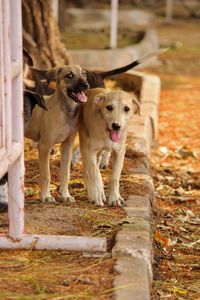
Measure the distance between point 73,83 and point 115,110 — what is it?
0.44 m

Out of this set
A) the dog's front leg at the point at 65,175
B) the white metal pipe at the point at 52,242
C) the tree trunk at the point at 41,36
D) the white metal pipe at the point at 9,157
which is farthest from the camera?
the tree trunk at the point at 41,36

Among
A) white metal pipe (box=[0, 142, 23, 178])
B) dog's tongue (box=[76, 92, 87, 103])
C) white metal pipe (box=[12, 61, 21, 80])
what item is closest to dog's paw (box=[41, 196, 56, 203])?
dog's tongue (box=[76, 92, 87, 103])

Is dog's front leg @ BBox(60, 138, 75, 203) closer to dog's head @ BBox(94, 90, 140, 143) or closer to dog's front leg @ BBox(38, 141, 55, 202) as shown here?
dog's front leg @ BBox(38, 141, 55, 202)

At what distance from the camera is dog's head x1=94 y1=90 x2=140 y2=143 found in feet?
20.7

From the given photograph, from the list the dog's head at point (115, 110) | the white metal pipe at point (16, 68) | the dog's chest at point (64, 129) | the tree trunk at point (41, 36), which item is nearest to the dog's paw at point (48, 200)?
the dog's chest at point (64, 129)

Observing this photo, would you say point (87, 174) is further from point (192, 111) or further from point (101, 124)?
point (192, 111)

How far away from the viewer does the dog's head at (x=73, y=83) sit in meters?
6.54

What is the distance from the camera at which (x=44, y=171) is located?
6586mm

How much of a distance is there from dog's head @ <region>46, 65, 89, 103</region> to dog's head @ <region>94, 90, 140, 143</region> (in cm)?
15

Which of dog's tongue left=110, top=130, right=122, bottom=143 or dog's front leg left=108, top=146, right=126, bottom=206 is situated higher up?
dog's tongue left=110, top=130, right=122, bottom=143

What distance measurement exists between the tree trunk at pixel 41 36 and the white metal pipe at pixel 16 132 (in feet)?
17.6

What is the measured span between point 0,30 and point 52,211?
164 centimetres

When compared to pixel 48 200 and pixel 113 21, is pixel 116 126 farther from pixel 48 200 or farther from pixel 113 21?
pixel 113 21

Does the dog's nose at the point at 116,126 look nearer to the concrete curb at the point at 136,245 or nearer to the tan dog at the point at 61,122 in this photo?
the tan dog at the point at 61,122
